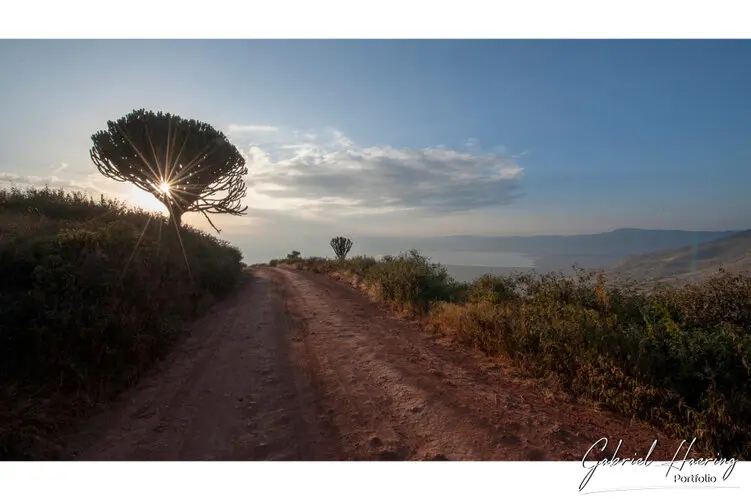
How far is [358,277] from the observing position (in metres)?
16.0

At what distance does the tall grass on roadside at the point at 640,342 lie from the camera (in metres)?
4.01

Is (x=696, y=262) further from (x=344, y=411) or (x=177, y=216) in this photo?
(x=177, y=216)

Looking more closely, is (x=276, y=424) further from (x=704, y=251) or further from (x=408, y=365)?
(x=704, y=251)

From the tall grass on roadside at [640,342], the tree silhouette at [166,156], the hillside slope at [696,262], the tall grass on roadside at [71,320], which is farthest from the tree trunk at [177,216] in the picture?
the hillside slope at [696,262]

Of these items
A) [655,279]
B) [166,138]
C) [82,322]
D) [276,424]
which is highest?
[166,138]

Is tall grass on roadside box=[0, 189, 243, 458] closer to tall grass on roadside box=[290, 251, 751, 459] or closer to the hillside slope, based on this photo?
tall grass on roadside box=[290, 251, 751, 459]

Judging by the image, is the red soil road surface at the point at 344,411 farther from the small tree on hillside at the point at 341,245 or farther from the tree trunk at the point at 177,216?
the small tree on hillside at the point at 341,245

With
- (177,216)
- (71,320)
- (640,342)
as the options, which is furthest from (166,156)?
(640,342)

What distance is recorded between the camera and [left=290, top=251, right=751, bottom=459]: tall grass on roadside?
401 centimetres

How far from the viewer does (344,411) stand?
471 cm

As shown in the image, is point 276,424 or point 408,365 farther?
point 408,365

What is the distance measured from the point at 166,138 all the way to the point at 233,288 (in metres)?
7.84

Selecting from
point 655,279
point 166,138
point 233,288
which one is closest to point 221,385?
point 655,279

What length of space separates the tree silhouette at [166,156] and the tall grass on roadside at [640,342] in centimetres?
1432
